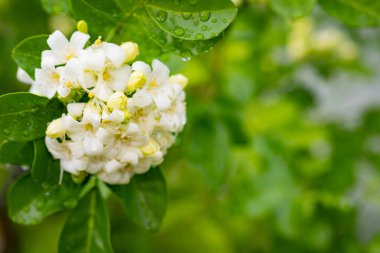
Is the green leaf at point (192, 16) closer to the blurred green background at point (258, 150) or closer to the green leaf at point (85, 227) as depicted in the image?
the green leaf at point (85, 227)

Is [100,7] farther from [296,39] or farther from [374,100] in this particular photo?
[374,100]

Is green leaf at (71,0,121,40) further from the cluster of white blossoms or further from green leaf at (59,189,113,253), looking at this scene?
green leaf at (59,189,113,253)

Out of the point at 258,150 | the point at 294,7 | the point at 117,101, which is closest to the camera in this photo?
the point at 117,101

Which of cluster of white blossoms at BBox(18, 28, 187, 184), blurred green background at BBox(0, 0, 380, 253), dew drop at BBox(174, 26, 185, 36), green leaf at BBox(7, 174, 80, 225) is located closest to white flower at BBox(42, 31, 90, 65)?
cluster of white blossoms at BBox(18, 28, 187, 184)

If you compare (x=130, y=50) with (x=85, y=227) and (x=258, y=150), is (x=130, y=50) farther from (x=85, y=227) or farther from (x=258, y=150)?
(x=258, y=150)

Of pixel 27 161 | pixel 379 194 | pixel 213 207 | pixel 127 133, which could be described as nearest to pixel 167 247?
pixel 213 207

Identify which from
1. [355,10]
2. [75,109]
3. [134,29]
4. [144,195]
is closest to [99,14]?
[134,29]

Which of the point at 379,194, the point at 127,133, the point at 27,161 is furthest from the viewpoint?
the point at 379,194
